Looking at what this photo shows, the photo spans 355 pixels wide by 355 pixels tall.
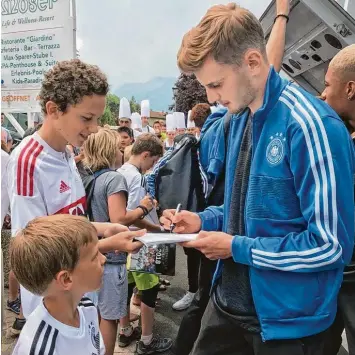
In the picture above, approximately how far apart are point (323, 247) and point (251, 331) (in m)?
0.51

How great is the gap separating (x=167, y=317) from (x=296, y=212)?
3.08 meters

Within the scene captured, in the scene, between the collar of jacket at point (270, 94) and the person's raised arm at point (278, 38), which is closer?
the collar of jacket at point (270, 94)

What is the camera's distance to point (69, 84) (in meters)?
1.89

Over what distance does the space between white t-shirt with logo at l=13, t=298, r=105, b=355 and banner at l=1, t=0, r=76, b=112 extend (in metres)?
3.19

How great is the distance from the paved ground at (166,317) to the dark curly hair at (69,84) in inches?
97.3

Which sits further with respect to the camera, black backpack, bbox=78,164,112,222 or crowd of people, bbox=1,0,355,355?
black backpack, bbox=78,164,112,222

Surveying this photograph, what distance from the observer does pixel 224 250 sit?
151 centimetres

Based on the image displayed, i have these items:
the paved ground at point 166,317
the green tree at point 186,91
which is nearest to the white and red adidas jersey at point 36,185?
the paved ground at point 166,317

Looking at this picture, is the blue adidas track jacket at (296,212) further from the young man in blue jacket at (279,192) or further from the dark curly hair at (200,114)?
the dark curly hair at (200,114)

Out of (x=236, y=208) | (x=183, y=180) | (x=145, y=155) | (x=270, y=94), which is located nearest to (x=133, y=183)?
(x=145, y=155)

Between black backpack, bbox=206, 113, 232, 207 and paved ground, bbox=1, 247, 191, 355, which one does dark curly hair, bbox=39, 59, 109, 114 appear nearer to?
black backpack, bbox=206, 113, 232, 207

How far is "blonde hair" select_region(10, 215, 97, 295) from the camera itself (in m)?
1.51

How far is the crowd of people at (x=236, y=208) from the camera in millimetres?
1356

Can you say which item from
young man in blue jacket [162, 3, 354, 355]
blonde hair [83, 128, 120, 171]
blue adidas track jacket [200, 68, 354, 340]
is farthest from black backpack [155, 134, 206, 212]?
blonde hair [83, 128, 120, 171]
